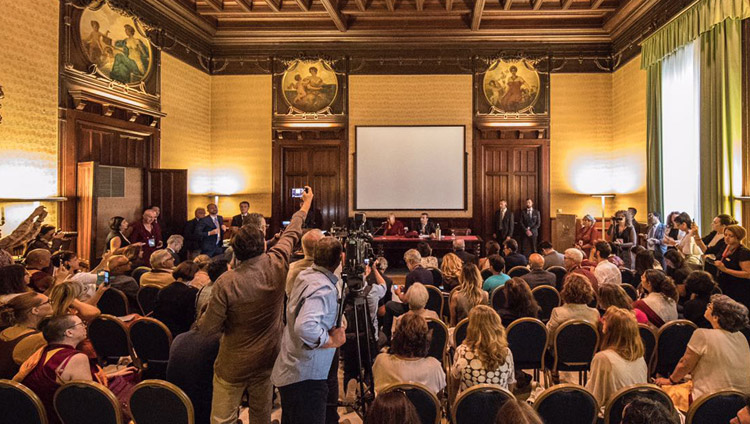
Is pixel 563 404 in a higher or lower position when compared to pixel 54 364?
lower

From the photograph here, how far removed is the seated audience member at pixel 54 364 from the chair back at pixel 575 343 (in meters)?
Result: 3.47

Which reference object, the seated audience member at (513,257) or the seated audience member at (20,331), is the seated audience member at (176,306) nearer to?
the seated audience member at (20,331)

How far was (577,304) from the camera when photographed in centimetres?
418

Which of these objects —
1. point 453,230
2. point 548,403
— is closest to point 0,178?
point 548,403

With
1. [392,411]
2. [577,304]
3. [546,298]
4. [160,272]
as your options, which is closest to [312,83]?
[160,272]

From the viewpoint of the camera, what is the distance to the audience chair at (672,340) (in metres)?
3.85

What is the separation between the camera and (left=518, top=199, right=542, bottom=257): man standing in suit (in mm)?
12211

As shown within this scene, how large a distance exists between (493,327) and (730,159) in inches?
271

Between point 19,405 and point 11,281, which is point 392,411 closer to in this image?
point 19,405

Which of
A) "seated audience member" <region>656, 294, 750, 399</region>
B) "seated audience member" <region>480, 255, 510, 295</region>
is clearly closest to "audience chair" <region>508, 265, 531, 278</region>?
"seated audience member" <region>480, 255, 510, 295</region>

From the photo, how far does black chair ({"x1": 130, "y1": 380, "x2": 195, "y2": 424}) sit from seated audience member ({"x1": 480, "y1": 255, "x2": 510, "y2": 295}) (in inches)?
141

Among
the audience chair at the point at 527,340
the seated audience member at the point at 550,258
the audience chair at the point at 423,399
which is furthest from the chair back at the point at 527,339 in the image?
the seated audience member at the point at 550,258

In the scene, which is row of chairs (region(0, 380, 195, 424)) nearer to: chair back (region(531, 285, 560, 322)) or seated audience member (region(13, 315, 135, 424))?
seated audience member (region(13, 315, 135, 424))

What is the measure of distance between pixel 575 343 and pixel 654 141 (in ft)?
26.2
